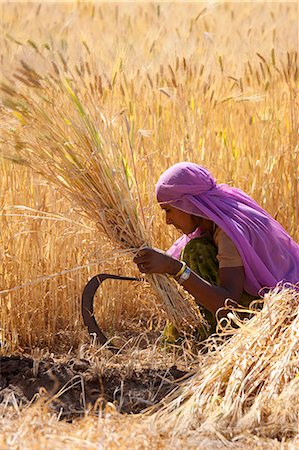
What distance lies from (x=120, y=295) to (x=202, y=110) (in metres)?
1.02

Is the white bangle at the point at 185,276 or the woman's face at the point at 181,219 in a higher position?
the woman's face at the point at 181,219

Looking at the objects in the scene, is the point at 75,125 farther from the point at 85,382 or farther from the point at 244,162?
the point at 244,162

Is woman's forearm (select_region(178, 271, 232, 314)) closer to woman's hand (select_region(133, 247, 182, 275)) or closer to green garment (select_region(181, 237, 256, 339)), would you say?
woman's hand (select_region(133, 247, 182, 275))

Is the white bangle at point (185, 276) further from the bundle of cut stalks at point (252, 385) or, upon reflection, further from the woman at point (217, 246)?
the bundle of cut stalks at point (252, 385)

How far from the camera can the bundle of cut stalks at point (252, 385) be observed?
2676mm

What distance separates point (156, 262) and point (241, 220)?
0.41 meters

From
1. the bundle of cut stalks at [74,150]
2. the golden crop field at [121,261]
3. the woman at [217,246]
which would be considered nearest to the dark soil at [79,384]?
the golden crop field at [121,261]

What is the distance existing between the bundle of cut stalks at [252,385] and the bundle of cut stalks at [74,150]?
55 centimetres

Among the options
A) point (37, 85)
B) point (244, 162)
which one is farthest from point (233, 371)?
point (244, 162)

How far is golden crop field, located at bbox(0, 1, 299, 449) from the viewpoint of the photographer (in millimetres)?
2709

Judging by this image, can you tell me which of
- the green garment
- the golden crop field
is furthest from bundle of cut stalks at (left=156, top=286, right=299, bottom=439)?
the green garment

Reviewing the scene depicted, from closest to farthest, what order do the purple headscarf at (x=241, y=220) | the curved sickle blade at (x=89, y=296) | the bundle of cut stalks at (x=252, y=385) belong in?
the bundle of cut stalks at (x=252, y=385) < the purple headscarf at (x=241, y=220) < the curved sickle blade at (x=89, y=296)

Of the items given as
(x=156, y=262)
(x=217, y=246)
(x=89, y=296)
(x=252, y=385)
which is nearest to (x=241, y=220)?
(x=217, y=246)

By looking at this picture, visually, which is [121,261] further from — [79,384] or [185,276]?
[79,384]
